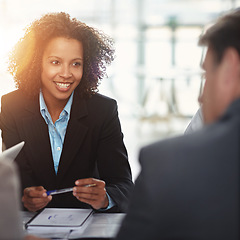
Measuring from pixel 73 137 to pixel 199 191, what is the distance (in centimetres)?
130

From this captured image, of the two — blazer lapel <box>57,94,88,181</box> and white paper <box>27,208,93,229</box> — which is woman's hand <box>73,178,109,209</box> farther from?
blazer lapel <box>57,94,88,181</box>

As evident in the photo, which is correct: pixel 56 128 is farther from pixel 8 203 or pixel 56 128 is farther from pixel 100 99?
pixel 8 203

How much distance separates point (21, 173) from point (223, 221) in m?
1.38

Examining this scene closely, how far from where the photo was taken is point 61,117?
2.15 meters

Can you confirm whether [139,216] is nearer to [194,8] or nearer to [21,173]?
[21,173]

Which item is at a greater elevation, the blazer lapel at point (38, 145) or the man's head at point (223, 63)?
the man's head at point (223, 63)

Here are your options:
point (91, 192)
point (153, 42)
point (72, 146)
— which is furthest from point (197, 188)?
point (153, 42)

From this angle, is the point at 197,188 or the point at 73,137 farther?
the point at 73,137

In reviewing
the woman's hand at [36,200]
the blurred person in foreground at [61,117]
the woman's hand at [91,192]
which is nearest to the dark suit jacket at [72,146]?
the blurred person in foreground at [61,117]

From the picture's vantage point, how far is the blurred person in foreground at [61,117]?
6.78 ft

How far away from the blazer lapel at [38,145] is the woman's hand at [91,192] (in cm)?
34

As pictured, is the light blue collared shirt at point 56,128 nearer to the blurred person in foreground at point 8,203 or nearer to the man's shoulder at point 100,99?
the man's shoulder at point 100,99

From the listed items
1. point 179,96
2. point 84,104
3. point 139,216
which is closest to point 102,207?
point 84,104

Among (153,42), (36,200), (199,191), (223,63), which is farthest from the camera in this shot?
(153,42)
